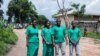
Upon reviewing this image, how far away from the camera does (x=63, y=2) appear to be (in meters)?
49.5

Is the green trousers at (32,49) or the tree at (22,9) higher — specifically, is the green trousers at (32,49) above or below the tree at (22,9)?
below

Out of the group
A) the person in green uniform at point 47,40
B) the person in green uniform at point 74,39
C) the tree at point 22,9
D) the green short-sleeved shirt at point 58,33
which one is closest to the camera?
the person in green uniform at point 47,40

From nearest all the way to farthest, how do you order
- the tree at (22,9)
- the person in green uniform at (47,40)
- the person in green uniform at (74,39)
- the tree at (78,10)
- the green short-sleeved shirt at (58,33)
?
the person in green uniform at (47,40), the green short-sleeved shirt at (58,33), the person in green uniform at (74,39), the tree at (78,10), the tree at (22,9)

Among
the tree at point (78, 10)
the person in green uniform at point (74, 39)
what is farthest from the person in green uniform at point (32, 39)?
the tree at point (78, 10)

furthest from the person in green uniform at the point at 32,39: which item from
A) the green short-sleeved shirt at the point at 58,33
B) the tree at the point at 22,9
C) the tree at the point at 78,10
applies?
the tree at the point at 22,9

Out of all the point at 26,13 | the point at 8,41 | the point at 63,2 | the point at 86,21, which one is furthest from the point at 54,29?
the point at 26,13

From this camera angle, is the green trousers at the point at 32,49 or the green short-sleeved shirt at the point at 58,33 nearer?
the green trousers at the point at 32,49

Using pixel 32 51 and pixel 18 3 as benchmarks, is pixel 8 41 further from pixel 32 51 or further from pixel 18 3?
pixel 18 3

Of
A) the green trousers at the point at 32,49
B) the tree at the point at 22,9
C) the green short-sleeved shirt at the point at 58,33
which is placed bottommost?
the green trousers at the point at 32,49

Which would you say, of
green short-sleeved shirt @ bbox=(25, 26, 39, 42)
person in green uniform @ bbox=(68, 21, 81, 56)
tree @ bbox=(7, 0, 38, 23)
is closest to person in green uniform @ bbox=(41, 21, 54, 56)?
green short-sleeved shirt @ bbox=(25, 26, 39, 42)

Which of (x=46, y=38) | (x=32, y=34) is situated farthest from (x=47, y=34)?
(x=32, y=34)

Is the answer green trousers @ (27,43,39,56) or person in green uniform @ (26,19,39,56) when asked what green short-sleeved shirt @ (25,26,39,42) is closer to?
person in green uniform @ (26,19,39,56)

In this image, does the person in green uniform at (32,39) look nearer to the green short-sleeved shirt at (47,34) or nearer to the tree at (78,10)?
the green short-sleeved shirt at (47,34)

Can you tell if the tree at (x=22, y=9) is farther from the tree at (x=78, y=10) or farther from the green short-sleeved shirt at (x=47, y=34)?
the green short-sleeved shirt at (x=47, y=34)
